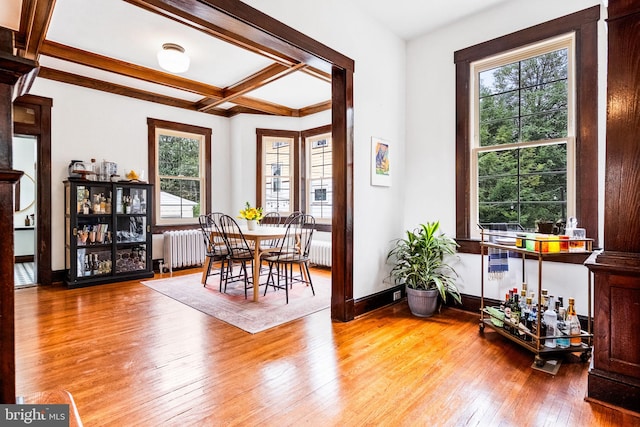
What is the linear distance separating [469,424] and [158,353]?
2206mm

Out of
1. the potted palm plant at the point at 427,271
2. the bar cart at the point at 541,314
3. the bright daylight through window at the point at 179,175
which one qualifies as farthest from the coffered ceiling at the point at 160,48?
the bar cart at the point at 541,314

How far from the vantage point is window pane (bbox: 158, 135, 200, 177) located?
5.98 meters

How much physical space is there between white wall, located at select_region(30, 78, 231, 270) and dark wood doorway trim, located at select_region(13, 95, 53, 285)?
61 mm

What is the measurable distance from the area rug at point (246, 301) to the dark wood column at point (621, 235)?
7.93 ft

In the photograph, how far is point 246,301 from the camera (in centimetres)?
397

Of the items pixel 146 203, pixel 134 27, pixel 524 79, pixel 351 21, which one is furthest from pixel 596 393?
pixel 146 203

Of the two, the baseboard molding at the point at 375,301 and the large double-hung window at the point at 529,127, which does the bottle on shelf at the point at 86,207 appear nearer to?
the baseboard molding at the point at 375,301

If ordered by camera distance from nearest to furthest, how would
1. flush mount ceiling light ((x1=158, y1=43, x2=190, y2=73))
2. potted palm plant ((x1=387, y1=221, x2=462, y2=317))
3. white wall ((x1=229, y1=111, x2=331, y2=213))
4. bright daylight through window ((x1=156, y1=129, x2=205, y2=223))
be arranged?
potted palm plant ((x1=387, y1=221, x2=462, y2=317)), flush mount ceiling light ((x1=158, y1=43, x2=190, y2=73)), bright daylight through window ((x1=156, y1=129, x2=205, y2=223)), white wall ((x1=229, y1=111, x2=331, y2=213))

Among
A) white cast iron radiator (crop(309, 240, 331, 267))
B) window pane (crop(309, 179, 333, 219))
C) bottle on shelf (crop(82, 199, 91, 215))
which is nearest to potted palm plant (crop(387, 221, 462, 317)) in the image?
white cast iron radiator (crop(309, 240, 331, 267))

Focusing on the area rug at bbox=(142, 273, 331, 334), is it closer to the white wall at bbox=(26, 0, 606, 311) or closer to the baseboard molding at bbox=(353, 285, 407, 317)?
the baseboard molding at bbox=(353, 285, 407, 317)

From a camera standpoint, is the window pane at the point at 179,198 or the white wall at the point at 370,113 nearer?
the white wall at the point at 370,113

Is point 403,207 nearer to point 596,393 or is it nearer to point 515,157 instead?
point 515,157

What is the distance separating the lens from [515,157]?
337cm

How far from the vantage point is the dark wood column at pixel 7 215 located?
73 centimetres
